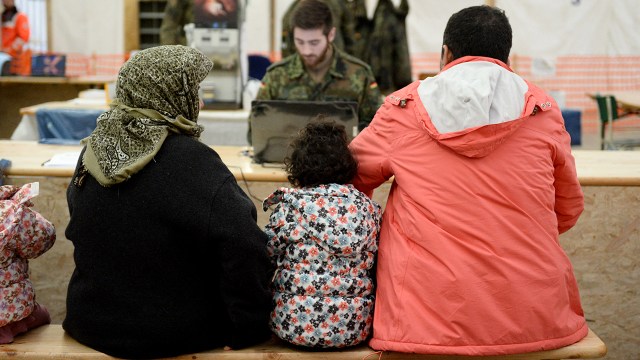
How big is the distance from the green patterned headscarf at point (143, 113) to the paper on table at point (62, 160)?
4.04 ft

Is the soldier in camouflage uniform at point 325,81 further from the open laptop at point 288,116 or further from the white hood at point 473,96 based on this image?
the white hood at point 473,96

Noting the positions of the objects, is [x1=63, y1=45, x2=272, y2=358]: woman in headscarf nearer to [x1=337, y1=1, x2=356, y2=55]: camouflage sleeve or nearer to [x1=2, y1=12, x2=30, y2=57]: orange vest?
[x1=337, y1=1, x2=356, y2=55]: camouflage sleeve

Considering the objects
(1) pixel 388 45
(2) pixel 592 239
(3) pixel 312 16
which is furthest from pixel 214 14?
(2) pixel 592 239

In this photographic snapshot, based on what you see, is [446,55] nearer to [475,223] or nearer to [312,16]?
[475,223]

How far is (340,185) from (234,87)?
3222mm

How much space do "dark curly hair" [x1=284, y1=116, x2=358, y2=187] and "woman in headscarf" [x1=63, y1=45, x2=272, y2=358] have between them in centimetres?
22

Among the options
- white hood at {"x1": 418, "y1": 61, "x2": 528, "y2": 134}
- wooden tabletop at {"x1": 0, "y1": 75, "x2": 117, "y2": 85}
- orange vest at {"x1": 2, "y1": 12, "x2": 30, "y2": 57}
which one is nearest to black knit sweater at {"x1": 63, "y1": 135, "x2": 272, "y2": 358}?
white hood at {"x1": 418, "y1": 61, "x2": 528, "y2": 134}

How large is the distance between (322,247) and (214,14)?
337cm

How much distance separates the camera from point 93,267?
2262 mm

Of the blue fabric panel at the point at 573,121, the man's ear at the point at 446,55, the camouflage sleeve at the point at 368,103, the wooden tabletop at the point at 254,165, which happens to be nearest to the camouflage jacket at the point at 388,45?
the blue fabric panel at the point at 573,121

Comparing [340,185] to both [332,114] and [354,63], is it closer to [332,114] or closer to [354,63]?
[332,114]

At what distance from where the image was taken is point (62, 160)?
3.47 meters

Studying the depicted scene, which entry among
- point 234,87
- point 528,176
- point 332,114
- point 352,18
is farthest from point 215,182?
point 352,18

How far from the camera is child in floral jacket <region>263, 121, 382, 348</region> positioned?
2.25 metres
